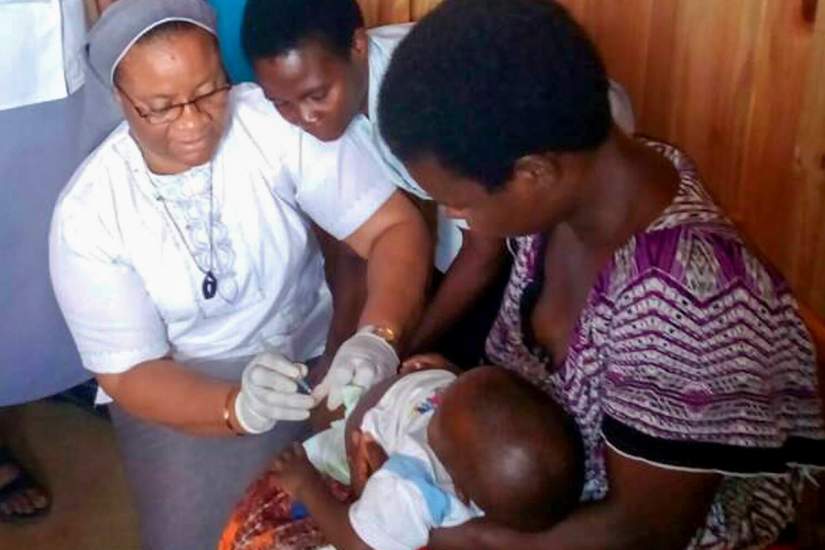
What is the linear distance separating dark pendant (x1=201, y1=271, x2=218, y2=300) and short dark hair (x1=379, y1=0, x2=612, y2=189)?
0.57 meters

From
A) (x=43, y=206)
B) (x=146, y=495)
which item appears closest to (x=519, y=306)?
(x=146, y=495)

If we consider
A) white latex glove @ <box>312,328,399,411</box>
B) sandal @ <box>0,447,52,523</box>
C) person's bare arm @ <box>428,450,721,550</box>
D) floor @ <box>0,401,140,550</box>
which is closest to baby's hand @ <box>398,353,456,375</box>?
white latex glove @ <box>312,328,399,411</box>

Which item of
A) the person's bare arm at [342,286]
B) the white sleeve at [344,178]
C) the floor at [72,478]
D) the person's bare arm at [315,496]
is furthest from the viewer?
the floor at [72,478]

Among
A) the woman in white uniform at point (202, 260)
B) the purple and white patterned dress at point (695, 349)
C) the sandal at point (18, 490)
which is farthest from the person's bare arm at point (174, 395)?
the sandal at point (18, 490)

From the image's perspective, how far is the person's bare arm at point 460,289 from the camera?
1707mm

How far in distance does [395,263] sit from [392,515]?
471 mm

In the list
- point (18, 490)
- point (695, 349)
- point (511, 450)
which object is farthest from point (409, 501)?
point (18, 490)

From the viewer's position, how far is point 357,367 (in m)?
1.53

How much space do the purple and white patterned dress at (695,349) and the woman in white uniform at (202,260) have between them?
414 mm

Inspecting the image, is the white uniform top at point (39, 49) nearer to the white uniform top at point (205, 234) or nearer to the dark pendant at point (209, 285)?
the white uniform top at point (205, 234)

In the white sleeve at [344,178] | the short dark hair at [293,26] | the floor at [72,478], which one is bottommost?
the floor at [72,478]

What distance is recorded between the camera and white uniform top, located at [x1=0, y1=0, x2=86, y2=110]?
1.91 metres

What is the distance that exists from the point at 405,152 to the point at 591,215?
201 mm

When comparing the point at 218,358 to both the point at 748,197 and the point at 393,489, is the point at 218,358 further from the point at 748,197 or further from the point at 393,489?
the point at 748,197
